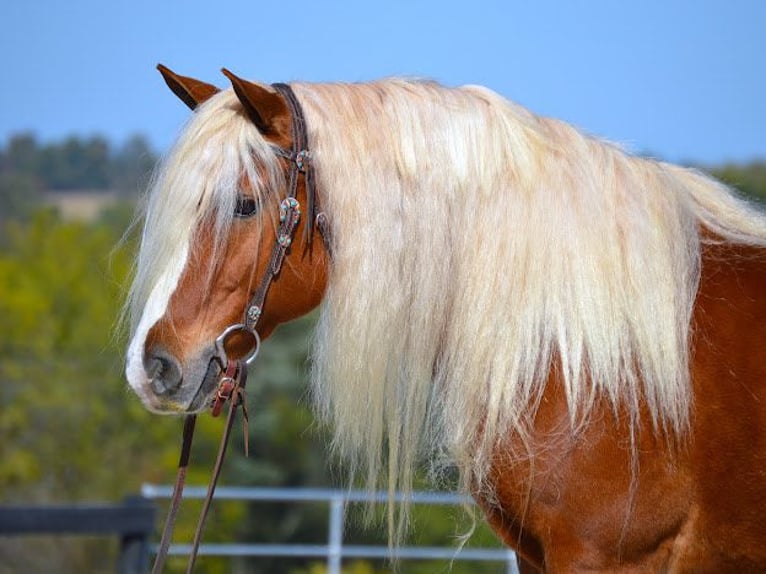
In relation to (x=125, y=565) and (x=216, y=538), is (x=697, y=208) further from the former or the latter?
(x=216, y=538)

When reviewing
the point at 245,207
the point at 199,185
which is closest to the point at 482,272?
the point at 245,207

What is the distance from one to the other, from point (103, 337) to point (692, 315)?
1125 inches

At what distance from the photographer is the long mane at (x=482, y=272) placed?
2439 mm

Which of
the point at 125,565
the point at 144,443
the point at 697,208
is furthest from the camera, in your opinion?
the point at 144,443

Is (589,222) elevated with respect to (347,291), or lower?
elevated

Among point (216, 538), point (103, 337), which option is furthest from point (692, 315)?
point (103, 337)

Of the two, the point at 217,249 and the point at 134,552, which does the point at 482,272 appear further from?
the point at 134,552

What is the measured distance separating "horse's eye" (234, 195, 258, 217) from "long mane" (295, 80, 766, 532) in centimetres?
20

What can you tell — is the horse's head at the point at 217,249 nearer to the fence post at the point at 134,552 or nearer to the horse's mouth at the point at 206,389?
the horse's mouth at the point at 206,389

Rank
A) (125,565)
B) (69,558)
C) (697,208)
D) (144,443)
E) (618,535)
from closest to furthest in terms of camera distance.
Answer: (618,535) → (697,208) → (125,565) → (69,558) → (144,443)

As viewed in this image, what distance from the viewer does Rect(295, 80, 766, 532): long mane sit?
2.44 m

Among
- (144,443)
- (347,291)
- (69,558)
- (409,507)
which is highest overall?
(347,291)

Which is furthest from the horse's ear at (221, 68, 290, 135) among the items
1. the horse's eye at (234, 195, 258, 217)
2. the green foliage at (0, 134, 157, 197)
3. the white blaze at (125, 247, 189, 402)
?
the green foliage at (0, 134, 157, 197)

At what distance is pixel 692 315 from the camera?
97.8 inches
